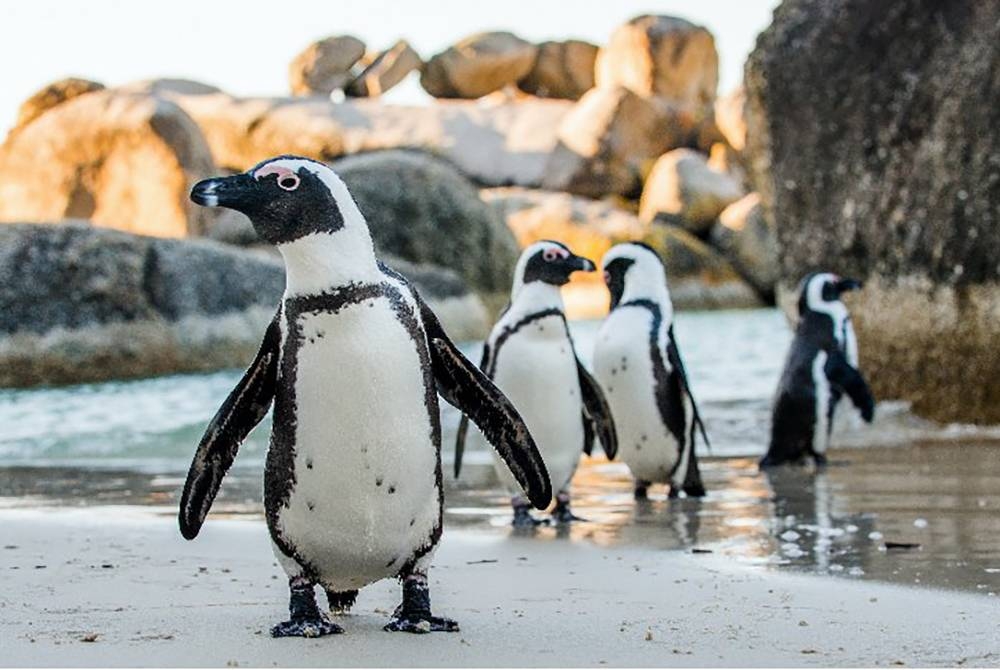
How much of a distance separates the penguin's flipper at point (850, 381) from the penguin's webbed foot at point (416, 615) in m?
5.07

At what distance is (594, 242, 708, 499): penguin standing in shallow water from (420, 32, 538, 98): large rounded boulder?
52397mm

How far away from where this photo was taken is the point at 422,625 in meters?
3.31

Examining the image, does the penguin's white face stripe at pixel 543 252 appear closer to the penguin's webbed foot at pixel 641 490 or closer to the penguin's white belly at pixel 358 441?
the penguin's webbed foot at pixel 641 490

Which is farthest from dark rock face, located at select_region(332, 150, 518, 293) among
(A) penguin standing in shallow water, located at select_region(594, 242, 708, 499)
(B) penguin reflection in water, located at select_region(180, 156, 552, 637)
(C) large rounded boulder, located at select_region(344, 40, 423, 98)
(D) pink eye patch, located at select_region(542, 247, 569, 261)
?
(C) large rounded boulder, located at select_region(344, 40, 423, 98)

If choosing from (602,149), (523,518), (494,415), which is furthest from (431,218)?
(602,149)

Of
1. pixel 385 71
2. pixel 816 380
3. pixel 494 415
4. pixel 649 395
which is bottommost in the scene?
pixel 816 380

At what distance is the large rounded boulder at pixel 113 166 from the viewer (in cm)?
2283

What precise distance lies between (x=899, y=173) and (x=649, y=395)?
358 cm

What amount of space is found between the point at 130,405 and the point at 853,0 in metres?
5.20

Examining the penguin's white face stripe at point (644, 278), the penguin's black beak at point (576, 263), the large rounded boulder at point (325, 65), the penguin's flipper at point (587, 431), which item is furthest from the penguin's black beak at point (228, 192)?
the large rounded boulder at point (325, 65)

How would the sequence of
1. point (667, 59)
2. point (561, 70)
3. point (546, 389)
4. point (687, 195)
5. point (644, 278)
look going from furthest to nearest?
point (561, 70) < point (667, 59) < point (687, 195) < point (644, 278) < point (546, 389)

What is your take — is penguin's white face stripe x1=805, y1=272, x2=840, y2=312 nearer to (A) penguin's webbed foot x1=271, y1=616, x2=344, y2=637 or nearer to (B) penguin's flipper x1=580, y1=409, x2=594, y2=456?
(B) penguin's flipper x1=580, y1=409, x2=594, y2=456

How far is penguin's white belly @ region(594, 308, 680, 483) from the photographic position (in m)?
6.73

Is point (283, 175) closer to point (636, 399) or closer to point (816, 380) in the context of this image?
point (636, 399)
